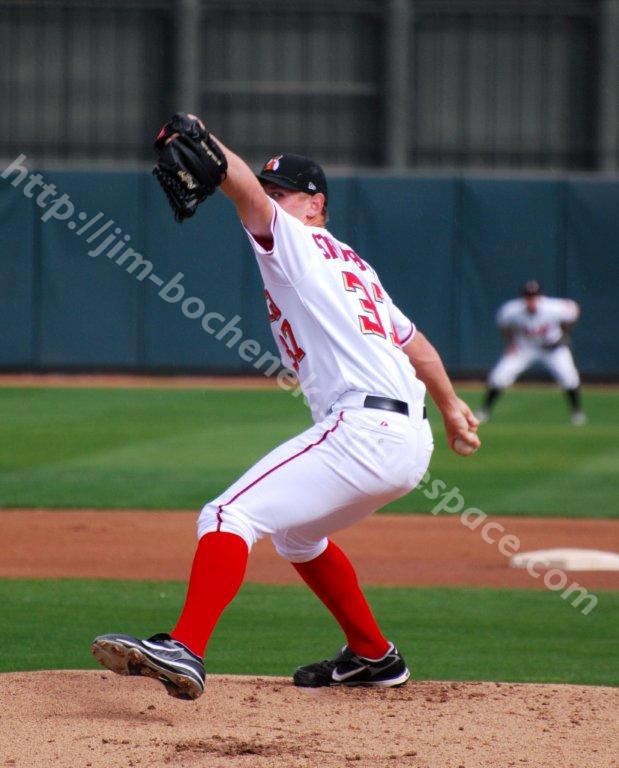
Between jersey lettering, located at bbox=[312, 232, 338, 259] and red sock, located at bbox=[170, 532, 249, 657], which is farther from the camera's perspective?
jersey lettering, located at bbox=[312, 232, 338, 259]

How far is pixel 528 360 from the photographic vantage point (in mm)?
16234

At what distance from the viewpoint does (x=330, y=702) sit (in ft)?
14.4

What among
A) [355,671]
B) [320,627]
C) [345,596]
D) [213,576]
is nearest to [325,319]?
[213,576]

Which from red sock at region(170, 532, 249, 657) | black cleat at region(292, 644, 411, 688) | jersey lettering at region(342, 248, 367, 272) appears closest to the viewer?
red sock at region(170, 532, 249, 657)

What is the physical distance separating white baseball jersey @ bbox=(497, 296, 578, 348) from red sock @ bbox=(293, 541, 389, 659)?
11.9 meters

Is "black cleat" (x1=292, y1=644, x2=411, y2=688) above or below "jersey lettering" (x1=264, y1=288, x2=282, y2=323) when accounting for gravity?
below

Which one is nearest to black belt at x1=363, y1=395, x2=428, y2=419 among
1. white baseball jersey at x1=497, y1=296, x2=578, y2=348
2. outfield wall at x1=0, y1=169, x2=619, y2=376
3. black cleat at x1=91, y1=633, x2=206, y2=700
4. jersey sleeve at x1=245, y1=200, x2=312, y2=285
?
jersey sleeve at x1=245, y1=200, x2=312, y2=285

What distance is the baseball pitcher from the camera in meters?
3.73

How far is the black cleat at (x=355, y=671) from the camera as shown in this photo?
181 inches

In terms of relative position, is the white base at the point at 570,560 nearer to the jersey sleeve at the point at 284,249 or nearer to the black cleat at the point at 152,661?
the jersey sleeve at the point at 284,249

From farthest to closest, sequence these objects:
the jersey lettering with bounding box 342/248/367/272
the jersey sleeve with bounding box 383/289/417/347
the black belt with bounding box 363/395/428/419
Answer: the jersey sleeve with bounding box 383/289/417/347 → the jersey lettering with bounding box 342/248/367/272 → the black belt with bounding box 363/395/428/419

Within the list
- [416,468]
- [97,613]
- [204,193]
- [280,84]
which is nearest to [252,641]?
[97,613]

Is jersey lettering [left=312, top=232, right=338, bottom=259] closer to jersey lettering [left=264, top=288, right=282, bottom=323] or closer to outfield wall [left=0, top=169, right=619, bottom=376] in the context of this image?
jersey lettering [left=264, top=288, right=282, bottom=323]

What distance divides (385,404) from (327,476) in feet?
1.00
